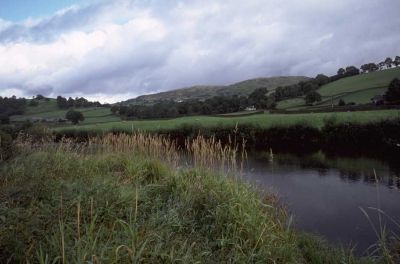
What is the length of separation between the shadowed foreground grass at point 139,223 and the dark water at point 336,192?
6.95 ft

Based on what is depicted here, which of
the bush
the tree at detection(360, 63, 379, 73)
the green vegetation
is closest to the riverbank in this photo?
the bush

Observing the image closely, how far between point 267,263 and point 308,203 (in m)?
8.90

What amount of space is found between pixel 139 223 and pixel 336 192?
480 inches

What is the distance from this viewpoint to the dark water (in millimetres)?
10763

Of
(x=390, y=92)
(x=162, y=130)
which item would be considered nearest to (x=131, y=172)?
(x=162, y=130)

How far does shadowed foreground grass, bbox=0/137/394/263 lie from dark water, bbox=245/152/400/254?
212 cm

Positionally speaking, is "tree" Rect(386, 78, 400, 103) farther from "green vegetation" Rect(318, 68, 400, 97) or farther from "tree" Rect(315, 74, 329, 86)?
"tree" Rect(315, 74, 329, 86)

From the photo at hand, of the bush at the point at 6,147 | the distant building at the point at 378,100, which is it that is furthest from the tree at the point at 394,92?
the bush at the point at 6,147

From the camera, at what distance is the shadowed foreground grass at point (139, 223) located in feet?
13.5

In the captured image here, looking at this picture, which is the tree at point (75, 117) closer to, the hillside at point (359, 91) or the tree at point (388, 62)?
the hillside at point (359, 91)

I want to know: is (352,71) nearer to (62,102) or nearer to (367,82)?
(367,82)

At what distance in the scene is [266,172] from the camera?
19.9 meters

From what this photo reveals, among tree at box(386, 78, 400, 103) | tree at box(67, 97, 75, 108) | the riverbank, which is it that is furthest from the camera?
tree at box(67, 97, 75, 108)

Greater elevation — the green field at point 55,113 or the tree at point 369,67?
the tree at point 369,67
